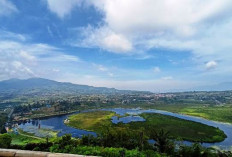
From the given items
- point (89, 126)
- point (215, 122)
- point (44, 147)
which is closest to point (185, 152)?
point (44, 147)

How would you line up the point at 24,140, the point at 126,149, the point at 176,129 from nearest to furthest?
the point at 126,149 → the point at 24,140 → the point at 176,129

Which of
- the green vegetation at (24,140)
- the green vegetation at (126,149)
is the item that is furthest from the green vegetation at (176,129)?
the green vegetation at (24,140)

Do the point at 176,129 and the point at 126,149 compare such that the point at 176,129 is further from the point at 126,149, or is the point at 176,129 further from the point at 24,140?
the point at 24,140

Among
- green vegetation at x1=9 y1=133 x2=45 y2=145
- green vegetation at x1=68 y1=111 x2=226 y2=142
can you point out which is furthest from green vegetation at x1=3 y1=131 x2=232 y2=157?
green vegetation at x1=9 y1=133 x2=45 y2=145

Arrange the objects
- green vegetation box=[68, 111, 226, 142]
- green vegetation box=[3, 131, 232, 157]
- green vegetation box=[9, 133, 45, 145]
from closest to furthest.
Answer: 1. green vegetation box=[3, 131, 232, 157]
2. green vegetation box=[9, 133, 45, 145]
3. green vegetation box=[68, 111, 226, 142]

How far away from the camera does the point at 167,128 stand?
5362cm

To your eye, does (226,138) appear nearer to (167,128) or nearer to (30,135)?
(167,128)

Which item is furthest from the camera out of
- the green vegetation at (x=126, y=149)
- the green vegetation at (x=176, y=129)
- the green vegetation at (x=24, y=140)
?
the green vegetation at (x=176, y=129)

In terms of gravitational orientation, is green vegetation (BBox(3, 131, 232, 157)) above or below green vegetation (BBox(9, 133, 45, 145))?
above

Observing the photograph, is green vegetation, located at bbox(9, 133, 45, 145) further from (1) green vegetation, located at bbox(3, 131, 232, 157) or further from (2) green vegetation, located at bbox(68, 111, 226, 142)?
(2) green vegetation, located at bbox(68, 111, 226, 142)

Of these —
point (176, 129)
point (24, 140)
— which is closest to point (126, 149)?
point (24, 140)

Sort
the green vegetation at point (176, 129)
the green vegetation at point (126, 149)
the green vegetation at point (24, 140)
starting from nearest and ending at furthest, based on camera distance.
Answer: the green vegetation at point (126, 149)
the green vegetation at point (24, 140)
the green vegetation at point (176, 129)

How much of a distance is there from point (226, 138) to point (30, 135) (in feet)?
167

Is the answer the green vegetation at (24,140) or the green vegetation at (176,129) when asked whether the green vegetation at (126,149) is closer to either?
the green vegetation at (176,129)
